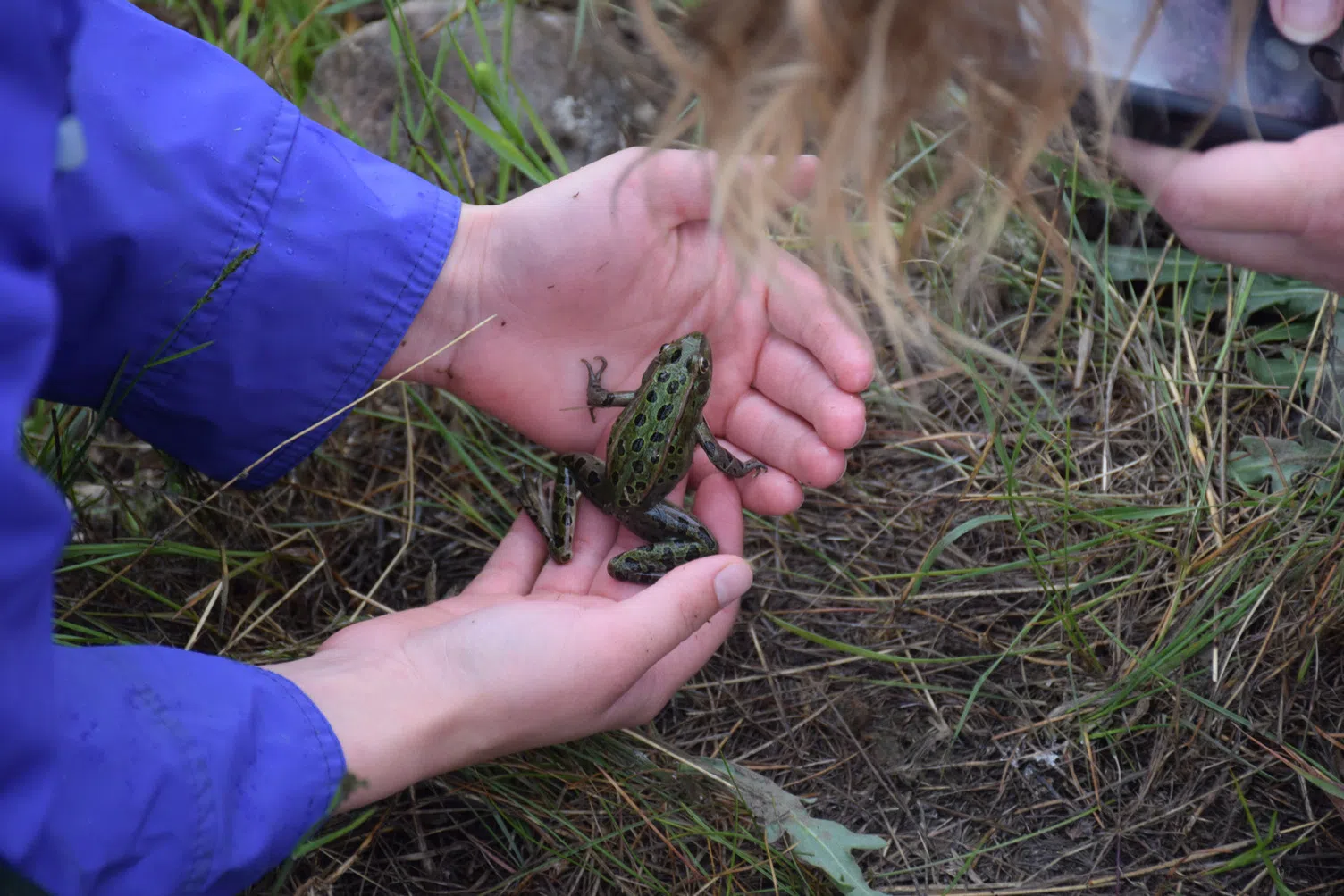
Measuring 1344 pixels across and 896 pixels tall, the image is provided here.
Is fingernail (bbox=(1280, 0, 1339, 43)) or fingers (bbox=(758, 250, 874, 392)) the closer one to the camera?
fingernail (bbox=(1280, 0, 1339, 43))

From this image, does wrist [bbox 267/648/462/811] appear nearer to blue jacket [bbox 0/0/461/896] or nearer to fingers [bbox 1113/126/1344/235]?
blue jacket [bbox 0/0/461/896]

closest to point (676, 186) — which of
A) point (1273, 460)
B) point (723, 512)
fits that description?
point (723, 512)

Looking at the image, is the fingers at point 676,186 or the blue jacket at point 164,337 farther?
the fingers at point 676,186

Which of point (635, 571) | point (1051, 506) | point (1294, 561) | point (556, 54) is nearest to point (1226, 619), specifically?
point (1294, 561)

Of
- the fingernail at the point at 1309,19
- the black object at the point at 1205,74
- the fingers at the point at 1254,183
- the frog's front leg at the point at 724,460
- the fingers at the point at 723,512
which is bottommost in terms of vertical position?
the fingers at the point at 723,512

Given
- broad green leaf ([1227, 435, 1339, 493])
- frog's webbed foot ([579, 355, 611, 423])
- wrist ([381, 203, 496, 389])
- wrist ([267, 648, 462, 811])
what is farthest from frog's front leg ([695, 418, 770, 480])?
broad green leaf ([1227, 435, 1339, 493])

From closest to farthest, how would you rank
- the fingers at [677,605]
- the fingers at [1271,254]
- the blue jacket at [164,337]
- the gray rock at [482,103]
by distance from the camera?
the blue jacket at [164,337] < the fingers at [1271,254] < the fingers at [677,605] < the gray rock at [482,103]

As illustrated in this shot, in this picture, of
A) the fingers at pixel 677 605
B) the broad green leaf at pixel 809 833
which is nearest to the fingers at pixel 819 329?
the fingers at pixel 677 605

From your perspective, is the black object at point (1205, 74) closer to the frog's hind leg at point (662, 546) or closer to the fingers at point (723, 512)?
the fingers at point (723, 512)
